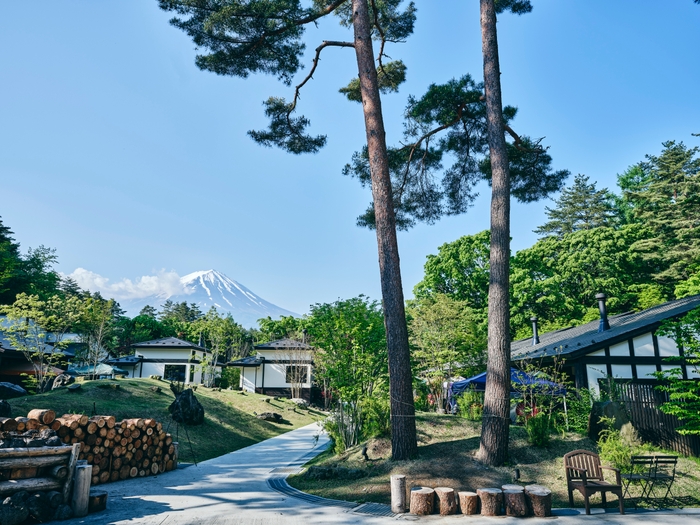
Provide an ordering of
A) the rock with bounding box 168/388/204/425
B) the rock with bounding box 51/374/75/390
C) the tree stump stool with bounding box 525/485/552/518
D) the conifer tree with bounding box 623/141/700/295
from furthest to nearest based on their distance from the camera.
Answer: the conifer tree with bounding box 623/141/700/295, the rock with bounding box 51/374/75/390, the rock with bounding box 168/388/204/425, the tree stump stool with bounding box 525/485/552/518

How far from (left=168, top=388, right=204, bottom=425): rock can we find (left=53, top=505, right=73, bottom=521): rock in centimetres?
977

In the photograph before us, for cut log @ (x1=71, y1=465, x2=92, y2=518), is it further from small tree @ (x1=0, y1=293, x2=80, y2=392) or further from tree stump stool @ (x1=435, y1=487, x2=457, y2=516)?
small tree @ (x1=0, y1=293, x2=80, y2=392)

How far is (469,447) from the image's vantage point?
854cm

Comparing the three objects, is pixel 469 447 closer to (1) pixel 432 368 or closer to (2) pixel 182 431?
(1) pixel 432 368

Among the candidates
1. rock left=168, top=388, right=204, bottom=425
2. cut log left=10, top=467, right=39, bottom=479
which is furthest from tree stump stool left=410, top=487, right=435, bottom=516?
rock left=168, top=388, right=204, bottom=425

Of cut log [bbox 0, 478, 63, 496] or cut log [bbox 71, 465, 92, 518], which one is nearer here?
cut log [bbox 0, 478, 63, 496]

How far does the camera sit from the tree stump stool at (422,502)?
Result: 5977 millimetres

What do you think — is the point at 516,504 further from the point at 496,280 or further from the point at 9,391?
the point at 9,391

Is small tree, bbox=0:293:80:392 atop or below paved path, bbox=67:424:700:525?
atop

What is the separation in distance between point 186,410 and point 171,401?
105 inches

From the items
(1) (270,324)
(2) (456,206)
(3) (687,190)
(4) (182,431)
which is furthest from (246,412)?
(3) (687,190)

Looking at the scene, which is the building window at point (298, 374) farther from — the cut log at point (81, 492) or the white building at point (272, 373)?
the cut log at point (81, 492)

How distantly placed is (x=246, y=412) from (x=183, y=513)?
1532 centimetres

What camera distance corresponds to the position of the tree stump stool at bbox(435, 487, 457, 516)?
5988 mm
